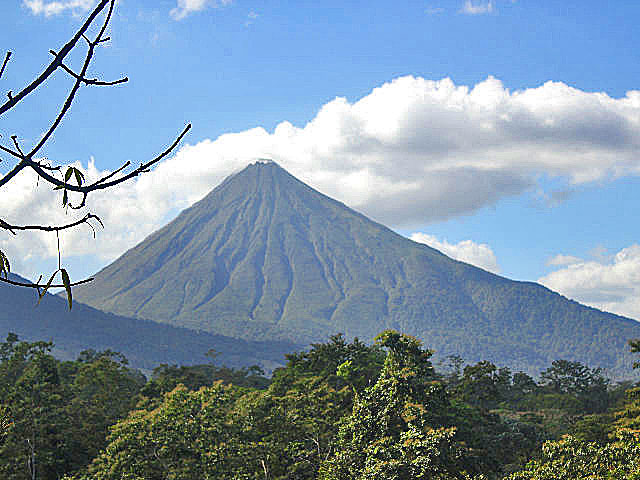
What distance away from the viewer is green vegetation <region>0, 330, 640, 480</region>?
1340 centimetres

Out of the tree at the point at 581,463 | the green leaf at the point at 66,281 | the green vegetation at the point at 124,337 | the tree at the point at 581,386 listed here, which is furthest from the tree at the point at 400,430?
the green vegetation at the point at 124,337

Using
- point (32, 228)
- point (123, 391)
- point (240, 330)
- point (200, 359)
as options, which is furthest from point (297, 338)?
point (32, 228)

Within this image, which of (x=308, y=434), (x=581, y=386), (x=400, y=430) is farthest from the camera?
(x=581, y=386)

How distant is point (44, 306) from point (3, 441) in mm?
167542

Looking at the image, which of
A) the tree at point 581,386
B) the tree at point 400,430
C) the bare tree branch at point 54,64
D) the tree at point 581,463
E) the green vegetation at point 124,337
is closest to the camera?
the bare tree branch at point 54,64

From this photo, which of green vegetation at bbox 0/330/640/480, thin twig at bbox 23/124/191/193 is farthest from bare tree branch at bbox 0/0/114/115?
green vegetation at bbox 0/330/640/480

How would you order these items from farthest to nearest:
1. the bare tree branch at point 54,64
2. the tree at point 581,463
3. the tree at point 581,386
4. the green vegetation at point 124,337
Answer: the green vegetation at point 124,337
the tree at point 581,386
the tree at point 581,463
the bare tree branch at point 54,64

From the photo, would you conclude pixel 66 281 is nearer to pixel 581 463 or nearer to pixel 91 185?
pixel 91 185

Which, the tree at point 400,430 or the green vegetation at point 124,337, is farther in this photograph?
the green vegetation at point 124,337

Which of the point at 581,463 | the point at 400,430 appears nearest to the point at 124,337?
the point at 400,430

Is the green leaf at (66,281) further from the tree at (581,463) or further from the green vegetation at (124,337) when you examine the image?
the green vegetation at (124,337)

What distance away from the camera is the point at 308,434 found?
57.2 ft

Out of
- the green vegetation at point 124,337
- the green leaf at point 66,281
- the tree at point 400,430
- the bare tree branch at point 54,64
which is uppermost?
the bare tree branch at point 54,64

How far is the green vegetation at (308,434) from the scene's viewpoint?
13.4 meters
